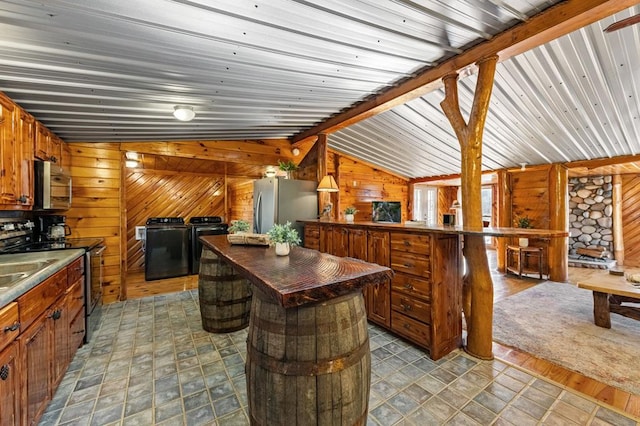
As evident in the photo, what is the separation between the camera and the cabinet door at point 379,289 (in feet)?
8.57

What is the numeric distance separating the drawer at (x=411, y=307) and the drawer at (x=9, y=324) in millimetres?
2536

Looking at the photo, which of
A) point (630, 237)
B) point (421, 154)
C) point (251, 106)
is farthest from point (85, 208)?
point (630, 237)

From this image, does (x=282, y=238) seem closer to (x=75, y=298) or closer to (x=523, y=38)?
(x=75, y=298)

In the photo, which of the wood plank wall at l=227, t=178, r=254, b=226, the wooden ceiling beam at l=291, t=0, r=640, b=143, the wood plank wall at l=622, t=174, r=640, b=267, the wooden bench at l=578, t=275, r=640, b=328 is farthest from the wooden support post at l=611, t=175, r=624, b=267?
the wood plank wall at l=227, t=178, r=254, b=226

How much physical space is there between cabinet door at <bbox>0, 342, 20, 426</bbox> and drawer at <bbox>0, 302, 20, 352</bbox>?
1.5 inches

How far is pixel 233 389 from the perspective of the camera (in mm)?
1818

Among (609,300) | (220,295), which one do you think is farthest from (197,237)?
(609,300)

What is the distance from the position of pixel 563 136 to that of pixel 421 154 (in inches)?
81.3

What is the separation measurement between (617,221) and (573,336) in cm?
524

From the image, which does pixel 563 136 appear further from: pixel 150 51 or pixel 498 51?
pixel 150 51

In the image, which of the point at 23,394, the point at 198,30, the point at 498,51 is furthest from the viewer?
the point at 498,51

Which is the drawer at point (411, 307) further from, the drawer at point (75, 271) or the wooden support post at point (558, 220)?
the wooden support post at point (558, 220)

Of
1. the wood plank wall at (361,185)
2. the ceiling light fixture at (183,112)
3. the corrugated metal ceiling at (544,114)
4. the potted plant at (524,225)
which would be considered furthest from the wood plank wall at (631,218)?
the ceiling light fixture at (183,112)

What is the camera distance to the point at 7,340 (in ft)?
3.68
